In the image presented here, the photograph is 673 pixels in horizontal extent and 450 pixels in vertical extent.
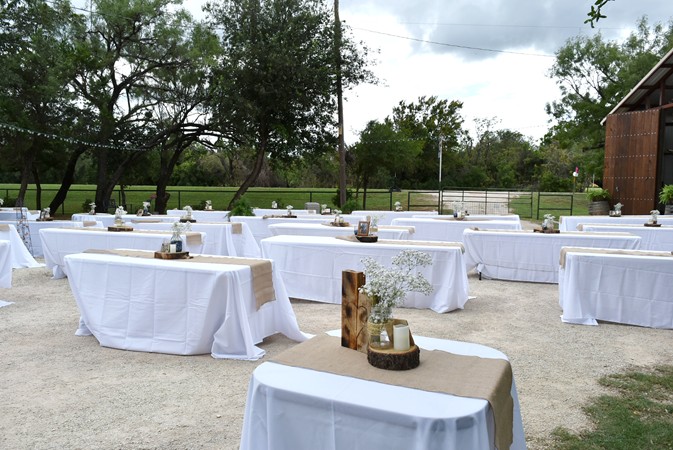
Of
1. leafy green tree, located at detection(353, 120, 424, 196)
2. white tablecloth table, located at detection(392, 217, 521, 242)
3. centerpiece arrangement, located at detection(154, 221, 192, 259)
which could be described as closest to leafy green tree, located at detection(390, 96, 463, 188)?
leafy green tree, located at detection(353, 120, 424, 196)

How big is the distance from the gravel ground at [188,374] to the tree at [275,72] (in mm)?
13993

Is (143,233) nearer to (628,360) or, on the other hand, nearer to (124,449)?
(124,449)

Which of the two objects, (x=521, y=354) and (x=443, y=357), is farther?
(x=521, y=354)

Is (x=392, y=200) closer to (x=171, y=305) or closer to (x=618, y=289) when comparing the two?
(x=618, y=289)

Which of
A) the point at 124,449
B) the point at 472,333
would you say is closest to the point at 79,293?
the point at 124,449

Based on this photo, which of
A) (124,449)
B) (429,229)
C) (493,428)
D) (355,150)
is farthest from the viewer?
(355,150)

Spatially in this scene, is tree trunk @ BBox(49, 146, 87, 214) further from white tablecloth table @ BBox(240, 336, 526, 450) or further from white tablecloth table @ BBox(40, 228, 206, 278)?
white tablecloth table @ BBox(240, 336, 526, 450)

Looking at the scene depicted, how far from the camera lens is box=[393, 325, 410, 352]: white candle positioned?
8.10 feet

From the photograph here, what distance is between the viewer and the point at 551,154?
43031mm

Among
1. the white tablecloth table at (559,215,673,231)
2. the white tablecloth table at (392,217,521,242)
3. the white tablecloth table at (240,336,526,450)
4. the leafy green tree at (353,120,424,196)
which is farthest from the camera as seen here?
the leafy green tree at (353,120,424,196)

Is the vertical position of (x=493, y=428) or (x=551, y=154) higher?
(x=551, y=154)

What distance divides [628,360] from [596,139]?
82.2ft

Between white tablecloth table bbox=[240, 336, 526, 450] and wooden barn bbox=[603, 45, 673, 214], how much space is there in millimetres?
16467

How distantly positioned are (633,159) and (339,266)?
45.8 ft
